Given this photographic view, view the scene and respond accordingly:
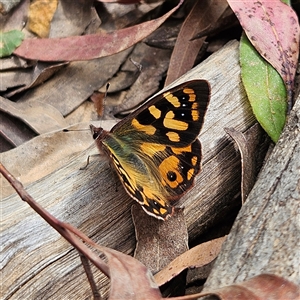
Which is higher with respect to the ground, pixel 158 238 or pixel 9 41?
pixel 9 41

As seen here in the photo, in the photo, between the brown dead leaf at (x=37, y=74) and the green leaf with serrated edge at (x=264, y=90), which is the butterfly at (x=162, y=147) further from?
the brown dead leaf at (x=37, y=74)

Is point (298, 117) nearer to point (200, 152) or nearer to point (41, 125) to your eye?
point (200, 152)

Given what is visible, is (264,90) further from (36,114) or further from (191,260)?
(36,114)

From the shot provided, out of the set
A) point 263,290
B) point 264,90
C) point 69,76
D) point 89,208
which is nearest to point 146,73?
point 69,76

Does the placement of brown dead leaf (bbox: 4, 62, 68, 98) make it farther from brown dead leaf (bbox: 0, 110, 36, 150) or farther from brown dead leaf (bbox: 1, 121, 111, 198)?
brown dead leaf (bbox: 1, 121, 111, 198)

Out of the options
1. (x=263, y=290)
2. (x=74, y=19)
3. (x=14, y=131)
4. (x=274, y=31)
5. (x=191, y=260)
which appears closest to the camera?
(x=263, y=290)

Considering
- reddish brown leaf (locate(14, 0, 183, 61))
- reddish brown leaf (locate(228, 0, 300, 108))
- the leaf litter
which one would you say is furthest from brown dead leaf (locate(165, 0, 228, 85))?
reddish brown leaf (locate(228, 0, 300, 108))

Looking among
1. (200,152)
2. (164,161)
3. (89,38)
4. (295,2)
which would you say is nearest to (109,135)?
(164,161)
